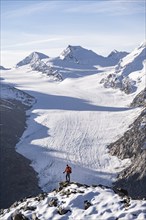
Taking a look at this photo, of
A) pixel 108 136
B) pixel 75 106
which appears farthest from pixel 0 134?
pixel 75 106

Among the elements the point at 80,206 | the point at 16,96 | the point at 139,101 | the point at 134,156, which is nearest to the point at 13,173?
the point at 134,156

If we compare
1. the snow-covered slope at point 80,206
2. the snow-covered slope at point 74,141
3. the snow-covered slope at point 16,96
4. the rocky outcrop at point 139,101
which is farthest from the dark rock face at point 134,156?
the snow-covered slope at point 16,96

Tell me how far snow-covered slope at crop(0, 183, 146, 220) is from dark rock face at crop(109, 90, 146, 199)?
42723 millimetres

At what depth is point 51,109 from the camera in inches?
6255

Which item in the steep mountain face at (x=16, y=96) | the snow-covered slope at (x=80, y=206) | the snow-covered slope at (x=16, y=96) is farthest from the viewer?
the snow-covered slope at (x=16, y=96)

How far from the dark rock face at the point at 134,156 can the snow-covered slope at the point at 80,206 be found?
140ft

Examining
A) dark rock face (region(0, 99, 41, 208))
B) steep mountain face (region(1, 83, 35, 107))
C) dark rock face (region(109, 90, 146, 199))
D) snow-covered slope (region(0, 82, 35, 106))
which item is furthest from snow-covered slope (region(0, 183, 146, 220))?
snow-covered slope (region(0, 82, 35, 106))

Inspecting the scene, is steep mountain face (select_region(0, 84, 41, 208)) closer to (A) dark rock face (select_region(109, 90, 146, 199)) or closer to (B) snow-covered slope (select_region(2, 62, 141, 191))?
(B) snow-covered slope (select_region(2, 62, 141, 191))

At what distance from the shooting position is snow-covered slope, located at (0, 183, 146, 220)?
91.0ft

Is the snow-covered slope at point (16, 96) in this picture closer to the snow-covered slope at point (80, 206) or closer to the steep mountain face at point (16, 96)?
the steep mountain face at point (16, 96)

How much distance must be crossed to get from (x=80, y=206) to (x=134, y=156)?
65811 mm

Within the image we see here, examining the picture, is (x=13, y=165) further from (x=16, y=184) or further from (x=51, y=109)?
(x=51, y=109)

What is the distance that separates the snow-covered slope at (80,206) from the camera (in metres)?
27.7

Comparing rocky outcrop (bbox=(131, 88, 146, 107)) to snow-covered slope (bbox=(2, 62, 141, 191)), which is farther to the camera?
rocky outcrop (bbox=(131, 88, 146, 107))
